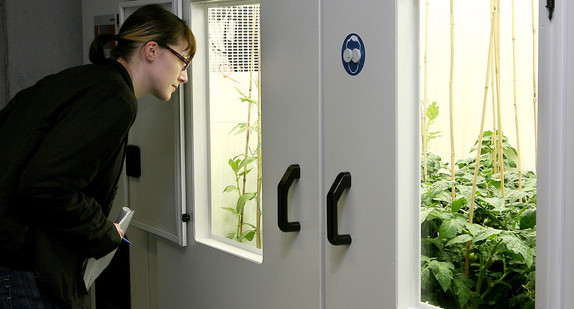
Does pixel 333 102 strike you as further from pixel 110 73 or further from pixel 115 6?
pixel 115 6

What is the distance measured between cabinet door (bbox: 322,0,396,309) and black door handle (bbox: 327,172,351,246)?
0.01 m

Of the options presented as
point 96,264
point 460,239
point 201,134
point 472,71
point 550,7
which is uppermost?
point 550,7

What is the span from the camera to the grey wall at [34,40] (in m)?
3.85

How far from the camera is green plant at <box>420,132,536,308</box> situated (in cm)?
168

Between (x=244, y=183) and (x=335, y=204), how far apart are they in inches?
25.9

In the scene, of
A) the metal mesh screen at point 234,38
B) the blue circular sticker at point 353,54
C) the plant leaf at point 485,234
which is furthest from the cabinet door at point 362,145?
the metal mesh screen at point 234,38

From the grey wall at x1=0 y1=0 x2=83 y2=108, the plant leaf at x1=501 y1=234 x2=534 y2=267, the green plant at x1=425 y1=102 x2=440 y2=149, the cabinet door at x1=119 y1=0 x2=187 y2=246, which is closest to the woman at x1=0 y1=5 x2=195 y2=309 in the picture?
the cabinet door at x1=119 y1=0 x2=187 y2=246

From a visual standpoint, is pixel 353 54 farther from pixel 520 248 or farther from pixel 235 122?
pixel 235 122

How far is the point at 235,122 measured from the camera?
262cm

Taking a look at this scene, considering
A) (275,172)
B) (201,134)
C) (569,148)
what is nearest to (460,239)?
(569,148)

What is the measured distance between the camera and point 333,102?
2.07 meters

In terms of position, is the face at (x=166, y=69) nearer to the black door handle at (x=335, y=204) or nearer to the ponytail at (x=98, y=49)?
the ponytail at (x=98, y=49)

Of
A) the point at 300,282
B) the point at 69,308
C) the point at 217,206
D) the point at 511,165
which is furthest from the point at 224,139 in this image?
the point at 511,165

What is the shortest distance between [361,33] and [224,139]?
857 millimetres
